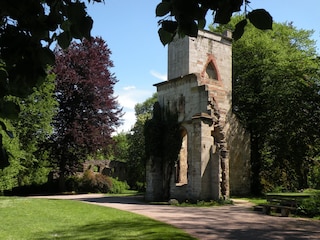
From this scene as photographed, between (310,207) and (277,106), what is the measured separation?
13862 mm

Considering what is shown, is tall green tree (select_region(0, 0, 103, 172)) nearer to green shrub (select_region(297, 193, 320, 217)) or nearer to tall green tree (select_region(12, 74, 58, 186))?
green shrub (select_region(297, 193, 320, 217))

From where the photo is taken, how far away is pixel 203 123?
68.0 ft

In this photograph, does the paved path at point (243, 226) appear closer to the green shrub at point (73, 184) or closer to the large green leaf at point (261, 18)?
the large green leaf at point (261, 18)

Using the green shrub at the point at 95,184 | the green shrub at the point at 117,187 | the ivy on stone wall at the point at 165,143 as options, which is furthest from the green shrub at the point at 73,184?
the ivy on stone wall at the point at 165,143

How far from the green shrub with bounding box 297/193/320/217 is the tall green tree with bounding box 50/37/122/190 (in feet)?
64.1

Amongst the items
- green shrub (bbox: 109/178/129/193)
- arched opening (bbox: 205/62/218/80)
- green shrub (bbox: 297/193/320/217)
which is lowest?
→ green shrub (bbox: 297/193/320/217)

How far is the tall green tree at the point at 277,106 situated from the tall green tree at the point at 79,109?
11.3 meters

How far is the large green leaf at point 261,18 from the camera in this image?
6.98 feet

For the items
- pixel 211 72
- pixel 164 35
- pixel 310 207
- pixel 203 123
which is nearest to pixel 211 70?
pixel 211 72

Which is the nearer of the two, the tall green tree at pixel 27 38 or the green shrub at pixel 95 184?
the tall green tree at pixel 27 38

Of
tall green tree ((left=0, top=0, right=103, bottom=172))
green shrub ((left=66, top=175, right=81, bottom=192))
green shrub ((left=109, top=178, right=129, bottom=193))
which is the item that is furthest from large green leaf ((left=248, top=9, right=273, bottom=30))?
A: green shrub ((left=66, top=175, right=81, bottom=192))

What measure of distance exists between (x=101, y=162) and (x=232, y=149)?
18.0 meters

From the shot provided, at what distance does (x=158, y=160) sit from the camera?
898 inches

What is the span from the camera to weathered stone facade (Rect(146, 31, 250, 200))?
20469mm
